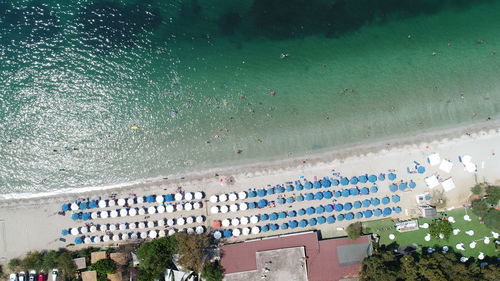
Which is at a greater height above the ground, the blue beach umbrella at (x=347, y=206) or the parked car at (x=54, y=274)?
the blue beach umbrella at (x=347, y=206)

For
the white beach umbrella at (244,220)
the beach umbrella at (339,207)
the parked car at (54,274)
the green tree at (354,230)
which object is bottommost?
the parked car at (54,274)

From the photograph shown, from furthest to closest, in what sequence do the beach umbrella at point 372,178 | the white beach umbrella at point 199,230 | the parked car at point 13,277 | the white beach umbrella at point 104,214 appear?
the beach umbrella at point 372,178, the white beach umbrella at point 104,214, the white beach umbrella at point 199,230, the parked car at point 13,277

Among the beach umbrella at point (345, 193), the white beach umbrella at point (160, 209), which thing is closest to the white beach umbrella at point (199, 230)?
the white beach umbrella at point (160, 209)

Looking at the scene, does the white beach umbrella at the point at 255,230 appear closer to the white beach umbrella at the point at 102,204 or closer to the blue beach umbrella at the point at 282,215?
the blue beach umbrella at the point at 282,215

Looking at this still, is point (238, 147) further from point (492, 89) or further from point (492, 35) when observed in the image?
point (492, 35)

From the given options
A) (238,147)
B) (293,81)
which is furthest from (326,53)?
(238,147)

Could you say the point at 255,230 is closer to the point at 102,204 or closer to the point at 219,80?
the point at 102,204

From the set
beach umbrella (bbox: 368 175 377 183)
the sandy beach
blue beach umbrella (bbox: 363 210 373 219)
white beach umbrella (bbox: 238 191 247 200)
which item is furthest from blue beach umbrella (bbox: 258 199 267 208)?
beach umbrella (bbox: 368 175 377 183)
